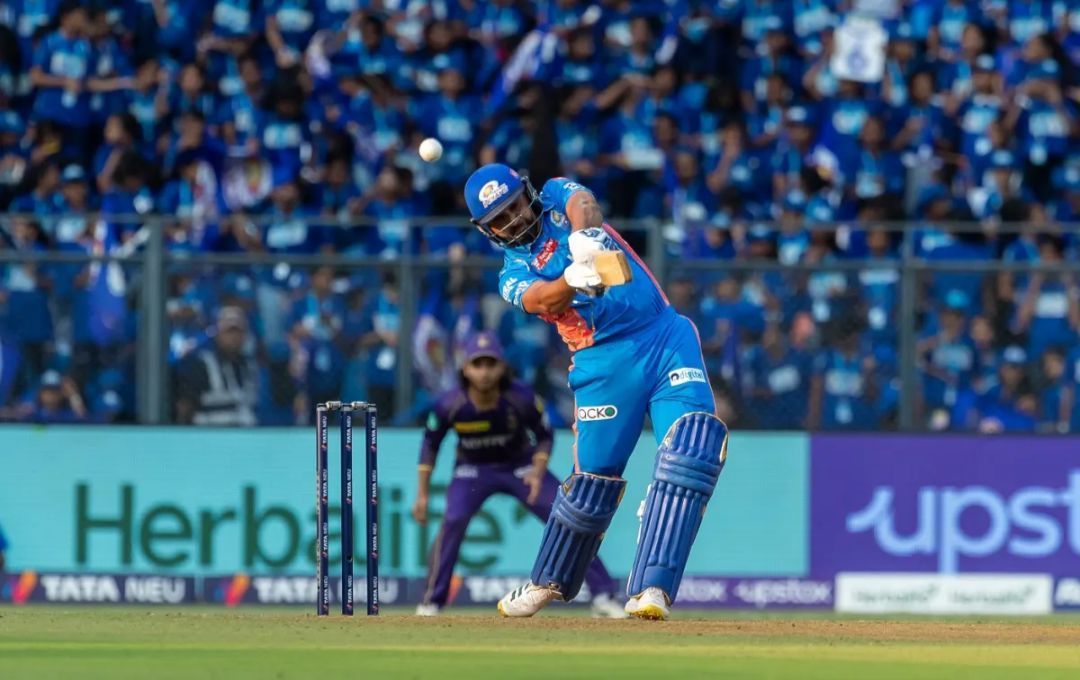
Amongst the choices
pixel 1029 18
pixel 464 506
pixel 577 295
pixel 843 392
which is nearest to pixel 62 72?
pixel 464 506

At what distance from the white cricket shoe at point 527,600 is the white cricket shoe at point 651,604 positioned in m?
0.83

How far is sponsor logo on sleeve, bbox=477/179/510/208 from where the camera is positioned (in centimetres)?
1094

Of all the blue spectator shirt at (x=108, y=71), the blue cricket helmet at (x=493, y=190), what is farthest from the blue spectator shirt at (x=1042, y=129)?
the blue cricket helmet at (x=493, y=190)

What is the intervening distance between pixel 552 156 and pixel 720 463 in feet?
28.3

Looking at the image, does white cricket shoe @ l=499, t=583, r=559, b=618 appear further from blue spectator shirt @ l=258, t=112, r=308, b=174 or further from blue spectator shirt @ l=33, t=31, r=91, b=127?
blue spectator shirt @ l=33, t=31, r=91, b=127

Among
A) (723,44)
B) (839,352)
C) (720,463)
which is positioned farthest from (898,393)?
(720,463)

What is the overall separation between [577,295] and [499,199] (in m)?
0.64

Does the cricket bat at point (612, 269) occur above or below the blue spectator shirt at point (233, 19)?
below

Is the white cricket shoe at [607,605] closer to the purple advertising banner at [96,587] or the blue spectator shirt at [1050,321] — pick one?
the purple advertising banner at [96,587]

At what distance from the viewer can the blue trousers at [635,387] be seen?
11.0 meters

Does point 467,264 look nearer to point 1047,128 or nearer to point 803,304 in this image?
point 803,304

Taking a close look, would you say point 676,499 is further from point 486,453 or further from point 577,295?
point 486,453

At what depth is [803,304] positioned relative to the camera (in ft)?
55.4

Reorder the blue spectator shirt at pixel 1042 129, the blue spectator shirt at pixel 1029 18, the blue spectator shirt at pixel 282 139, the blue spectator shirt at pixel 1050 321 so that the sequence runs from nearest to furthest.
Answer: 1. the blue spectator shirt at pixel 1050 321
2. the blue spectator shirt at pixel 282 139
3. the blue spectator shirt at pixel 1042 129
4. the blue spectator shirt at pixel 1029 18
